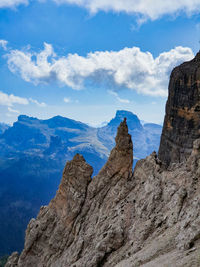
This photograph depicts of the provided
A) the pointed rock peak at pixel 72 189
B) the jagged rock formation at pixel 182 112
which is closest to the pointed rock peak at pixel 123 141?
the pointed rock peak at pixel 72 189

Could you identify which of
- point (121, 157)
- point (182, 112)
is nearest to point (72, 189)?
point (121, 157)

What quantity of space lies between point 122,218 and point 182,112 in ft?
151

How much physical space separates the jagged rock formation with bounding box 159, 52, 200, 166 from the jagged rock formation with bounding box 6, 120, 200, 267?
3285 cm

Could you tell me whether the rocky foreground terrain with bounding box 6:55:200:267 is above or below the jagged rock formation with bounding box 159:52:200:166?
below

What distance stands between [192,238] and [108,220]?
1385 centimetres

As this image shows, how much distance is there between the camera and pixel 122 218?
26.9 meters

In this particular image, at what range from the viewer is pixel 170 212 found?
22672mm

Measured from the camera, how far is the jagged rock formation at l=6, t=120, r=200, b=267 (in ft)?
61.3

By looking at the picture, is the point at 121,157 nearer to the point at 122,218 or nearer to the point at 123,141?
the point at 123,141

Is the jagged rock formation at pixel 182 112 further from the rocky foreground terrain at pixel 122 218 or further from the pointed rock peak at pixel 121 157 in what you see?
the rocky foreground terrain at pixel 122 218

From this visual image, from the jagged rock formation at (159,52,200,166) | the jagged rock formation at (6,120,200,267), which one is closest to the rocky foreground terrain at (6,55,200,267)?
the jagged rock formation at (6,120,200,267)

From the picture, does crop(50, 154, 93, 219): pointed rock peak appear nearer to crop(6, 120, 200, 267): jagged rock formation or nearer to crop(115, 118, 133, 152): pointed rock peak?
crop(6, 120, 200, 267): jagged rock formation

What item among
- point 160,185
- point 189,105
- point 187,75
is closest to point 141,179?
point 160,185

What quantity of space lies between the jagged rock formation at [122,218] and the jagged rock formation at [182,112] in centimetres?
3285
